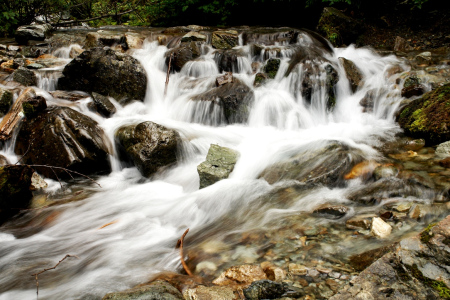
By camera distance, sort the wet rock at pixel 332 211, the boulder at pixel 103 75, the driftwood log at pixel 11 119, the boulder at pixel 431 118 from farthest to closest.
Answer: the boulder at pixel 103 75 → the driftwood log at pixel 11 119 → the boulder at pixel 431 118 → the wet rock at pixel 332 211

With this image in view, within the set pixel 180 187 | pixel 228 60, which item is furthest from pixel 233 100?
pixel 180 187

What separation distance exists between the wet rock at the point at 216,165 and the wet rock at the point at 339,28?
7.16 metres

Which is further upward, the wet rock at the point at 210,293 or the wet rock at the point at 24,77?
the wet rock at the point at 24,77

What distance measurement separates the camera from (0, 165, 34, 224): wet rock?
4.13 m

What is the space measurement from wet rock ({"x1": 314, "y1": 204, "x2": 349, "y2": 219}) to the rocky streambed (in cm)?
2

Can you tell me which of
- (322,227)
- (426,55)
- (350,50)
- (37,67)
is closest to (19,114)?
(37,67)

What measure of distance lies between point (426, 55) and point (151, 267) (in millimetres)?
9067

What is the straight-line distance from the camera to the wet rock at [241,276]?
2.27 metres

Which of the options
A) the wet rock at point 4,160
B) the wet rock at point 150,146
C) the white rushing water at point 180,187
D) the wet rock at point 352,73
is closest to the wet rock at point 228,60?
the white rushing water at point 180,187

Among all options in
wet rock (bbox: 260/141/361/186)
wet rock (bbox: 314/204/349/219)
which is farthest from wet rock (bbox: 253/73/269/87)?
wet rock (bbox: 314/204/349/219)

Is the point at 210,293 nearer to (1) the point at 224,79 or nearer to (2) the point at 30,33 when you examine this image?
(1) the point at 224,79

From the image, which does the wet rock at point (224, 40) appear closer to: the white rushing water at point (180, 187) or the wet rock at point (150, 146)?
the white rushing water at point (180, 187)

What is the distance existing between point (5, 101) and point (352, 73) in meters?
8.43

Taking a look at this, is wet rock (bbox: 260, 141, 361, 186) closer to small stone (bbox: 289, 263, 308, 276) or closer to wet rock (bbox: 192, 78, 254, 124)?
small stone (bbox: 289, 263, 308, 276)
